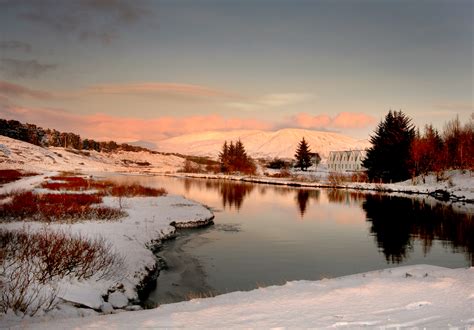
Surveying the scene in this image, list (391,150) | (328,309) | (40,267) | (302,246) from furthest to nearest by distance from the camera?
1. (391,150)
2. (302,246)
3. (40,267)
4. (328,309)

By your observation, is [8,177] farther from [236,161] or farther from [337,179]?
[236,161]

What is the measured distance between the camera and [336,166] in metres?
146

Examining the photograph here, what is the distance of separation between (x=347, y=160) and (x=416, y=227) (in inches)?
4468

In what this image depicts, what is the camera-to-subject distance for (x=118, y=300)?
12.1 meters

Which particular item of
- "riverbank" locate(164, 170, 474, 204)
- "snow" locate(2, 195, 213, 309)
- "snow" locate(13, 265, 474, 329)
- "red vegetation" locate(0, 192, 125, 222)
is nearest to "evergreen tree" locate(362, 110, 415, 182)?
"riverbank" locate(164, 170, 474, 204)

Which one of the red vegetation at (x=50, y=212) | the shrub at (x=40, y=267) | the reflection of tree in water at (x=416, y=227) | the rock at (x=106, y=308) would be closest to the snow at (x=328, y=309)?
the shrub at (x=40, y=267)

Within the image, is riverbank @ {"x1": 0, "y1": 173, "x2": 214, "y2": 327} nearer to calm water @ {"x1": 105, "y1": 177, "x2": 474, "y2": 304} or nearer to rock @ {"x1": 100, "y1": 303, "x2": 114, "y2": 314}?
rock @ {"x1": 100, "y1": 303, "x2": 114, "y2": 314}

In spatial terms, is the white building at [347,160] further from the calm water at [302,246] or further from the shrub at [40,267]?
the shrub at [40,267]

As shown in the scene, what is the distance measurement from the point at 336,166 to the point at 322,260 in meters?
130

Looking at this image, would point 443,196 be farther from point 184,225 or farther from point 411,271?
point 411,271

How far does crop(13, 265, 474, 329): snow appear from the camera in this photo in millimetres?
7461

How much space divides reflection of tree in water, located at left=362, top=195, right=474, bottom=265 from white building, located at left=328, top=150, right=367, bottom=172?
90693 mm

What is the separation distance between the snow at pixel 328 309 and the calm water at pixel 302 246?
11.4 feet

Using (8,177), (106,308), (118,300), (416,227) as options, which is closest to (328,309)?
(106,308)
